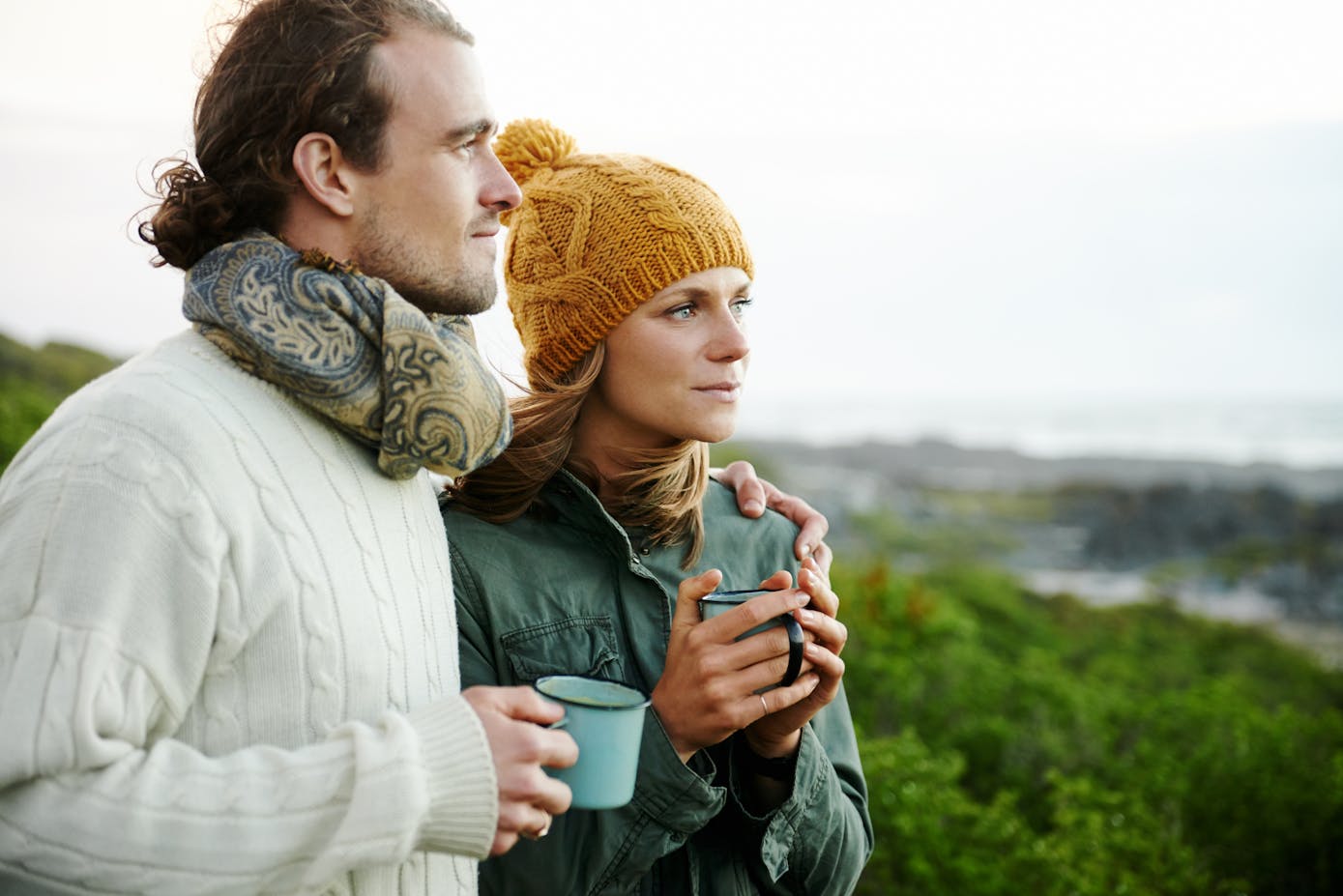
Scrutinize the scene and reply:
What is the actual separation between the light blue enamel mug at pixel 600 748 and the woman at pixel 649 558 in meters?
0.34

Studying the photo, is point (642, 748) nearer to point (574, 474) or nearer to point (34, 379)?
point (574, 474)

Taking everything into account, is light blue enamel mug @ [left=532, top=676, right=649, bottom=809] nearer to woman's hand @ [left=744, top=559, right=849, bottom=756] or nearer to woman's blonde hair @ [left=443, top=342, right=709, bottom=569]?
woman's hand @ [left=744, top=559, right=849, bottom=756]

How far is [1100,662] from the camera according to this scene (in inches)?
251

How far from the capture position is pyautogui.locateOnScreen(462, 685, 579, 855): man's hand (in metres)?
1.69

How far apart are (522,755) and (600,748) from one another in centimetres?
17

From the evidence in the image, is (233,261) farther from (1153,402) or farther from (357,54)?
(1153,402)

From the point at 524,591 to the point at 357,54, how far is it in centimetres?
114

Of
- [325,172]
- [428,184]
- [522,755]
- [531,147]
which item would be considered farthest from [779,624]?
[531,147]

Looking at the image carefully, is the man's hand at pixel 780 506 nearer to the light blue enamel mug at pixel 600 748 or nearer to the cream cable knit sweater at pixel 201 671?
the light blue enamel mug at pixel 600 748

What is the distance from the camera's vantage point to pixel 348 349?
1827 mm

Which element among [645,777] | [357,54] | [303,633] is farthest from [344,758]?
[357,54]

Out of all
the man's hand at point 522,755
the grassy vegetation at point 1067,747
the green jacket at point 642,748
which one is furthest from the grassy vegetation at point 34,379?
the man's hand at point 522,755

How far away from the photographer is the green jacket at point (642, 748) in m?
2.24

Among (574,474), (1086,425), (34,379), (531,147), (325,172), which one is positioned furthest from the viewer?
(1086,425)
